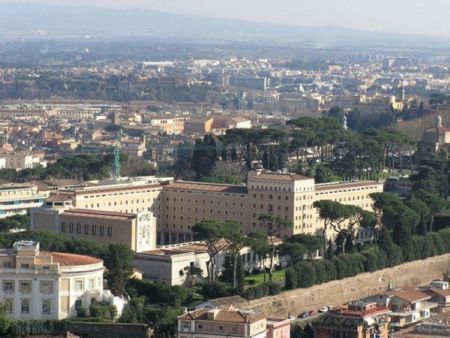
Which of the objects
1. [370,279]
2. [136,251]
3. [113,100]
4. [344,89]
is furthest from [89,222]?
[344,89]

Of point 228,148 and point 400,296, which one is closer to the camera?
point 400,296

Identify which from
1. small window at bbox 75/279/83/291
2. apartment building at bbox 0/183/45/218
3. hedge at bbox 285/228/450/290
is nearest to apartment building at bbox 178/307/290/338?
small window at bbox 75/279/83/291

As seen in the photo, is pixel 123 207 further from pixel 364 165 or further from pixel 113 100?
pixel 113 100

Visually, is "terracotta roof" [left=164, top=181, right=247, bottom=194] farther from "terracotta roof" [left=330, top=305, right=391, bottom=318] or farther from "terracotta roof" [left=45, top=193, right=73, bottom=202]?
"terracotta roof" [left=330, top=305, right=391, bottom=318]

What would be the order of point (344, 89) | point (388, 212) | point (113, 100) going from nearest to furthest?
1. point (388, 212)
2. point (113, 100)
3. point (344, 89)

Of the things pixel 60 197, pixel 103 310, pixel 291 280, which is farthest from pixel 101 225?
pixel 103 310

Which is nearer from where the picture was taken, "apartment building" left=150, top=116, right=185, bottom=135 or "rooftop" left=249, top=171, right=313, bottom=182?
"rooftop" left=249, top=171, right=313, bottom=182

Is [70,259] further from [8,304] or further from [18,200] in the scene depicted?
[18,200]
